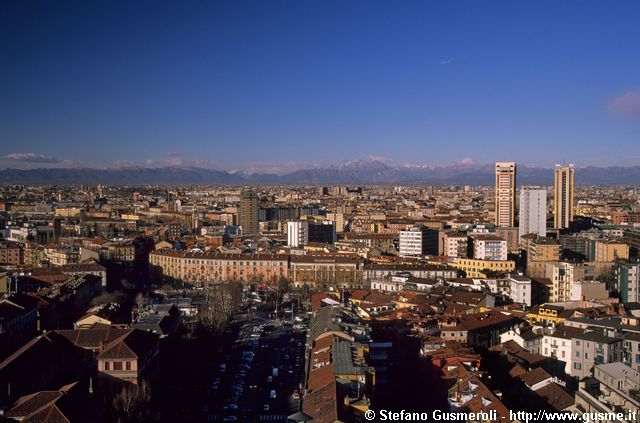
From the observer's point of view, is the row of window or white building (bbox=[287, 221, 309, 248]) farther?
white building (bbox=[287, 221, 309, 248])

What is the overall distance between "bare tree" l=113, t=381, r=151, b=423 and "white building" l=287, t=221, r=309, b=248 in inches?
817

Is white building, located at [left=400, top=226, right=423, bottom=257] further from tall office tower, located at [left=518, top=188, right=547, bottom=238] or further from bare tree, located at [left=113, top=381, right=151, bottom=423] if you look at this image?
bare tree, located at [left=113, top=381, right=151, bottom=423]

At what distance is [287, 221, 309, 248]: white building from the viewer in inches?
1188

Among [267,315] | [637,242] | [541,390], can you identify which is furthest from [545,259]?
[541,390]

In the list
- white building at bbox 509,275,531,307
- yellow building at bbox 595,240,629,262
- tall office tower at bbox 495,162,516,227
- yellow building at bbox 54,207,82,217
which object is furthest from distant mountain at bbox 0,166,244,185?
white building at bbox 509,275,531,307

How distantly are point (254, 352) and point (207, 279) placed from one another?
9324 millimetres

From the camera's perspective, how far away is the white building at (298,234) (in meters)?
30.2

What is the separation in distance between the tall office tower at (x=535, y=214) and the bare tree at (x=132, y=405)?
22.9 m

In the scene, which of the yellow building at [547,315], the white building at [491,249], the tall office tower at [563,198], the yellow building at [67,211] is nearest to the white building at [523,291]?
the yellow building at [547,315]

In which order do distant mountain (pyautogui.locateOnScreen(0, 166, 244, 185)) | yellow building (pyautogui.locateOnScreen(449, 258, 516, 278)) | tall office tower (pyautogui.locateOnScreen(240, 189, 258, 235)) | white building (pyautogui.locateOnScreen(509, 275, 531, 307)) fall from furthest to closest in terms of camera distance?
distant mountain (pyautogui.locateOnScreen(0, 166, 244, 185)) < tall office tower (pyautogui.locateOnScreen(240, 189, 258, 235)) < yellow building (pyautogui.locateOnScreen(449, 258, 516, 278)) < white building (pyautogui.locateOnScreen(509, 275, 531, 307))

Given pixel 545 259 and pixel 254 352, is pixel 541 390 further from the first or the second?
→ pixel 545 259

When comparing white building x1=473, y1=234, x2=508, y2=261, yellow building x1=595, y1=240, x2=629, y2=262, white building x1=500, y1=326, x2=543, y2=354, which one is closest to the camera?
white building x1=500, y1=326, x2=543, y2=354

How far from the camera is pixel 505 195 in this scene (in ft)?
109

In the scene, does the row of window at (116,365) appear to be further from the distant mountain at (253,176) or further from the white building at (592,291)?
the distant mountain at (253,176)
